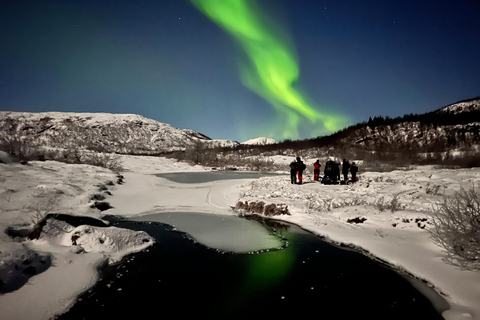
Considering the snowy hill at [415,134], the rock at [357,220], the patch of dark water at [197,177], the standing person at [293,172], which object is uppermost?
the snowy hill at [415,134]

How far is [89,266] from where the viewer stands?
490 centimetres

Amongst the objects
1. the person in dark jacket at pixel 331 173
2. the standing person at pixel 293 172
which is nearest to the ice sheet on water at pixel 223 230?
the standing person at pixel 293 172

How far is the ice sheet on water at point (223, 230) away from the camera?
21.9ft

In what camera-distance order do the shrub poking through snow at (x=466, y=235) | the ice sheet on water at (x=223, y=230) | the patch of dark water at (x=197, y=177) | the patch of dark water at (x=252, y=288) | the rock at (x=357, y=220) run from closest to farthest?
the patch of dark water at (x=252, y=288) → the shrub poking through snow at (x=466, y=235) → the ice sheet on water at (x=223, y=230) → the rock at (x=357, y=220) → the patch of dark water at (x=197, y=177)

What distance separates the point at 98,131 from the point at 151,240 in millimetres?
182947

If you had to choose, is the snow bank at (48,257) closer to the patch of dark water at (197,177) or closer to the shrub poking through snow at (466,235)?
the shrub poking through snow at (466,235)

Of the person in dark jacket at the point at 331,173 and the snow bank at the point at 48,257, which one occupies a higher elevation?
the person in dark jacket at the point at 331,173

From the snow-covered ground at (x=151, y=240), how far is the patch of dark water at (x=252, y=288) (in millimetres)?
460

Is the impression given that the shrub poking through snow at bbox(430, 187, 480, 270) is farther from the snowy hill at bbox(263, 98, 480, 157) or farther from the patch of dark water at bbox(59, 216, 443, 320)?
the snowy hill at bbox(263, 98, 480, 157)

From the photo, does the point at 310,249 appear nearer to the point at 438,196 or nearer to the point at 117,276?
the point at 117,276

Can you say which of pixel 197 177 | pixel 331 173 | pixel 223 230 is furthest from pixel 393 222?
pixel 197 177

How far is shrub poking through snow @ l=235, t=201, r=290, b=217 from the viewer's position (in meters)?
10.1

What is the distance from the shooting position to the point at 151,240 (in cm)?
671

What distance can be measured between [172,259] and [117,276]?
1.28 meters
